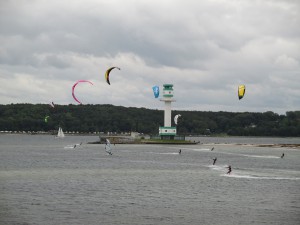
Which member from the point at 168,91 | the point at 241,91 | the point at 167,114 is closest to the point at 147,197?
the point at 241,91

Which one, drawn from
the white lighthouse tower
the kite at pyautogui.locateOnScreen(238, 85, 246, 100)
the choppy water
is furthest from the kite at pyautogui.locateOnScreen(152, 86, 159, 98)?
the choppy water

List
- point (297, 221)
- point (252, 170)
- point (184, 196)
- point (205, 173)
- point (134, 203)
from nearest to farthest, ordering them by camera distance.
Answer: point (297, 221)
point (134, 203)
point (184, 196)
point (205, 173)
point (252, 170)

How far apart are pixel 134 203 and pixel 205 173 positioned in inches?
1038

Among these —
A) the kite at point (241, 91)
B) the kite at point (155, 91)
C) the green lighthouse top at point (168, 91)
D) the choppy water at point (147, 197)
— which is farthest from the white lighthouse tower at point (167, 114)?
the choppy water at point (147, 197)

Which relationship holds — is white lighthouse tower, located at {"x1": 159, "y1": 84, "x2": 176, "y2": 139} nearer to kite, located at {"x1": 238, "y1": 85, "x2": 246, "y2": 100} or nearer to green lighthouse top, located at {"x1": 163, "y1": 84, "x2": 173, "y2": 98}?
green lighthouse top, located at {"x1": 163, "y1": 84, "x2": 173, "y2": 98}

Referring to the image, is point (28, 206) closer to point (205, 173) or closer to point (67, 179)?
point (67, 179)

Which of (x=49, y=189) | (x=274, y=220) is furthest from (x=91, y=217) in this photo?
(x=49, y=189)

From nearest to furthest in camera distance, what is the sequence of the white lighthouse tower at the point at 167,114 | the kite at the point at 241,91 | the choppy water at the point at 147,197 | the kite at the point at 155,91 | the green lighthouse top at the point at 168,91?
the choppy water at the point at 147,197, the kite at the point at 241,91, the white lighthouse tower at the point at 167,114, the green lighthouse top at the point at 168,91, the kite at the point at 155,91

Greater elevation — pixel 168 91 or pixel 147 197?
pixel 168 91

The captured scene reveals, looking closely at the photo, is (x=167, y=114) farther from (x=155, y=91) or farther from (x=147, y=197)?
(x=147, y=197)

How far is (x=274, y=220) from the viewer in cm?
3244

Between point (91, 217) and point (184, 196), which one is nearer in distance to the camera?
point (91, 217)

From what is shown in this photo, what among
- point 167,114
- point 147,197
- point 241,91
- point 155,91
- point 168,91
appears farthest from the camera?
point 155,91

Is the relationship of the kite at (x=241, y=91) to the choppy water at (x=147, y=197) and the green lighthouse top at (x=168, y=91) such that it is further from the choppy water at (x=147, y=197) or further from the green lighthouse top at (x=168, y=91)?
the green lighthouse top at (x=168, y=91)
